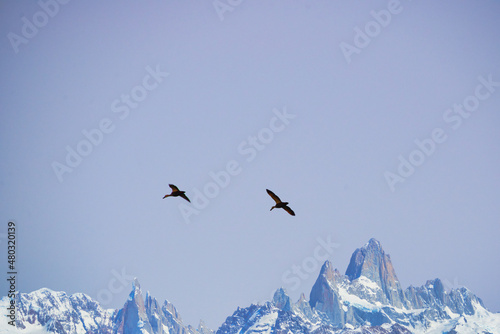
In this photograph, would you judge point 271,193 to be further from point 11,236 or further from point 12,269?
point 12,269

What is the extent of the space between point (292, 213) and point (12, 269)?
91.3 metres

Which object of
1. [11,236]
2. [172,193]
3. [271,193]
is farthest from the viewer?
[11,236]

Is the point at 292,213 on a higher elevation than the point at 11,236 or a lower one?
lower

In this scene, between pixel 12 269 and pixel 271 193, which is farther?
pixel 12 269

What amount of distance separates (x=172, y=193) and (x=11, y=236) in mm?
74561

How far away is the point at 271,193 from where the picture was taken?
58.4 metres

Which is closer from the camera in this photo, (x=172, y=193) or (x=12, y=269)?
(x=172, y=193)

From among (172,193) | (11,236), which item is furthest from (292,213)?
(11,236)

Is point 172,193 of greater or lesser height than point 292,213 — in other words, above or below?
above

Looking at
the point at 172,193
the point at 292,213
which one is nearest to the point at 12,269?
the point at 172,193

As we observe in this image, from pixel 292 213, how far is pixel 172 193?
11.1m

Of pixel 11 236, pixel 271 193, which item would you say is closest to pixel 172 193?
pixel 271 193

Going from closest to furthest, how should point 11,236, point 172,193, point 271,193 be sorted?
point 271,193 → point 172,193 → point 11,236

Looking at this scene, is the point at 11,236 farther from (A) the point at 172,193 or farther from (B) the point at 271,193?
(B) the point at 271,193
